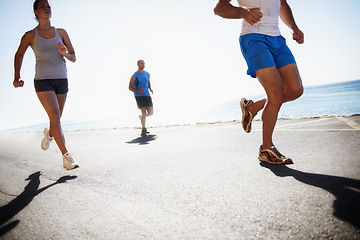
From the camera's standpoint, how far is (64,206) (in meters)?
1.63

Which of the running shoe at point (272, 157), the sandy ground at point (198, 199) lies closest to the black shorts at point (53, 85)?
the sandy ground at point (198, 199)

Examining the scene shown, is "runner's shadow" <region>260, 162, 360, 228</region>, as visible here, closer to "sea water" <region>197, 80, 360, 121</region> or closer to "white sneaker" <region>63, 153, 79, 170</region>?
"white sneaker" <region>63, 153, 79, 170</region>

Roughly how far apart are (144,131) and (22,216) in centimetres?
482

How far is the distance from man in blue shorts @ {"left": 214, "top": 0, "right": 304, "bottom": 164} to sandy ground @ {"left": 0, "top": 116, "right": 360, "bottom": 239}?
414mm

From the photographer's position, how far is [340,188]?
55.3 inches

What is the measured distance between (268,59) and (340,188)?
4.31ft

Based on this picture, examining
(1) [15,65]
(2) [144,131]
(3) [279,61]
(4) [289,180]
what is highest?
(1) [15,65]

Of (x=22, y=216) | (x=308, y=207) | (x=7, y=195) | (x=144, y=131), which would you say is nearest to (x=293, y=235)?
(x=308, y=207)

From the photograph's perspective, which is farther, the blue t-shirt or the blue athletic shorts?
the blue t-shirt

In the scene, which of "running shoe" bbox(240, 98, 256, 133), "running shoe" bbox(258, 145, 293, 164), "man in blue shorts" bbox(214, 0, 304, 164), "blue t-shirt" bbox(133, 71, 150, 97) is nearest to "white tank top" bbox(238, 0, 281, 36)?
"man in blue shorts" bbox(214, 0, 304, 164)

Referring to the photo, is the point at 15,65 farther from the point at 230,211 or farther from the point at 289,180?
the point at 289,180

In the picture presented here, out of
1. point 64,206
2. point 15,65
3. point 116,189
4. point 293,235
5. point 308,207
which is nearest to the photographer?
point 293,235

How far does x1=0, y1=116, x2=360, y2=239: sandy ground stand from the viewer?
1121mm

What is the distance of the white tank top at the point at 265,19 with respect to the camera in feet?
7.58
